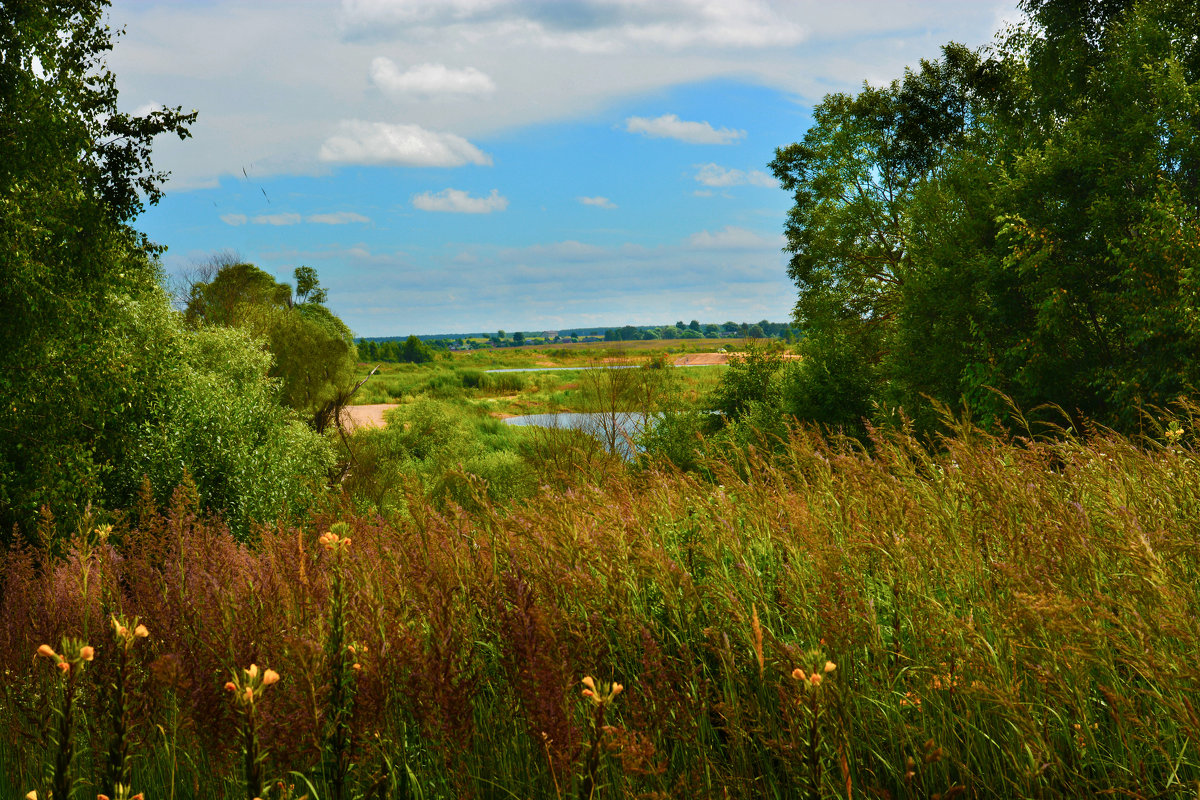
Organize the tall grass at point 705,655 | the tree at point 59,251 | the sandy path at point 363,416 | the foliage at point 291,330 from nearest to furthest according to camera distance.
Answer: the tall grass at point 705,655
the tree at point 59,251
the foliage at point 291,330
the sandy path at point 363,416

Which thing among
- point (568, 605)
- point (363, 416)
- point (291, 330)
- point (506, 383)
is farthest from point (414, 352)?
point (568, 605)

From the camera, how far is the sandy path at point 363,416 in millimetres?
44344

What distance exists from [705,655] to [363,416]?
5318cm

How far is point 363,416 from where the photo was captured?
177 feet

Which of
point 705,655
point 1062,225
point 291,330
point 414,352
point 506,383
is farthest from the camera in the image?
point 414,352

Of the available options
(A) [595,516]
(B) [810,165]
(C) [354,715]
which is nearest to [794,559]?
(A) [595,516]

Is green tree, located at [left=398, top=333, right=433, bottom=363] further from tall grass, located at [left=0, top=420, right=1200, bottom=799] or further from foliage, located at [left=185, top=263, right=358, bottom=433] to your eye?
tall grass, located at [left=0, top=420, right=1200, bottom=799]

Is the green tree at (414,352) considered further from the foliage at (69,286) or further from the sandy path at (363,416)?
the foliage at (69,286)

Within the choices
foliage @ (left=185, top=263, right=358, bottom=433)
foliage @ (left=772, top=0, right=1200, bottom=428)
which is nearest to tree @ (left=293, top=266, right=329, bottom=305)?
foliage @ (left=185, top=263, right=358, bottom=433)

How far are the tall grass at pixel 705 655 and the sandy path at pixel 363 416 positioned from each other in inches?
1639

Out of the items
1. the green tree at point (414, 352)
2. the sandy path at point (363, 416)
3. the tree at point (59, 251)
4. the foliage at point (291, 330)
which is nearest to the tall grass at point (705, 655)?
the tree at point (59, 251)

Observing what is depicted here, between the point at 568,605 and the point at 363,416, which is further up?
the point at 568,605

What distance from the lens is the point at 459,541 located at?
165 inches

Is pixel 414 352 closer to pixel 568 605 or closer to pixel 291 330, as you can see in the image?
pixel 291 330
